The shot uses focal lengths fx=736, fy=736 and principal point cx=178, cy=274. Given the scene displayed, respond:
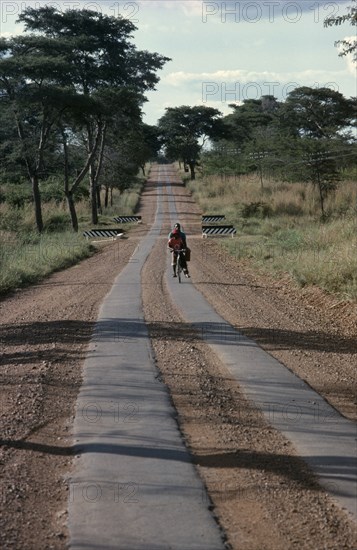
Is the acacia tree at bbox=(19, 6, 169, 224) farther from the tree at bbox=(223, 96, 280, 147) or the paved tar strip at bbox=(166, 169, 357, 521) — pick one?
the tree at bbox=(223, 96, 280, 147)

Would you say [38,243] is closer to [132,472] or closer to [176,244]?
[176,244]

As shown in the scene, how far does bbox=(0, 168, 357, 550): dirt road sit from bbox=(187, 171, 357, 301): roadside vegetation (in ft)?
2.60

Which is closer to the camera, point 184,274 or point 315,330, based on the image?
point 315,330

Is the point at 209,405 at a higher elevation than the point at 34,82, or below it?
below

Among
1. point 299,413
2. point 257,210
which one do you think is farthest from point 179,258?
point 257,210

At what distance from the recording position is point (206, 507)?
4543mm

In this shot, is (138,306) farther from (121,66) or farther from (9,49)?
(121,66)

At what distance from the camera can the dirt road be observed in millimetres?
4395

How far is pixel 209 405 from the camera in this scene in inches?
274

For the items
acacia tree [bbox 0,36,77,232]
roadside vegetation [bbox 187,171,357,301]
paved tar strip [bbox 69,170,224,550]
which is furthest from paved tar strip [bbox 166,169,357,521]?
acacia tree [bbox 0,36,77,232]

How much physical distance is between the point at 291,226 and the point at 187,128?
4269cm

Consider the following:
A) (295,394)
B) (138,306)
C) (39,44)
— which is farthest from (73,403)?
(39,44)

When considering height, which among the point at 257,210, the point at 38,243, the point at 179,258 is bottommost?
the point at 38,243

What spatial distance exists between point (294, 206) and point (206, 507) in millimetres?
44252
